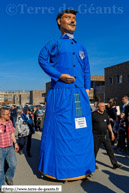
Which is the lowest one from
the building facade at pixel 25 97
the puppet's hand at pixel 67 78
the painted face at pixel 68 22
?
the puppet's hand at pixel 67 78

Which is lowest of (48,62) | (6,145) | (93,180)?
(93,180)

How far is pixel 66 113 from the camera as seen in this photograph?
13.2 feet

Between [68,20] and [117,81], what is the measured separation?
866 inches

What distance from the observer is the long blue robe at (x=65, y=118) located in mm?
3936

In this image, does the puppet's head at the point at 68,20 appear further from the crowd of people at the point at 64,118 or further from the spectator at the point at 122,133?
the spectator at the point at 122,133

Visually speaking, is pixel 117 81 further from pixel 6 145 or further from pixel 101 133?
pixel 6 145

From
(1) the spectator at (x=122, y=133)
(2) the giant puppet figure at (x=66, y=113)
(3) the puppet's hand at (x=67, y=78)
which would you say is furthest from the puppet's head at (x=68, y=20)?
(1) the spectator at (x=122, y=133)

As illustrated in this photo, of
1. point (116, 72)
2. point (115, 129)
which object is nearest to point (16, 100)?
point (116, 72)

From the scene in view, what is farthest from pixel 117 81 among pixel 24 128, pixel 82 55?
pixel 82 55

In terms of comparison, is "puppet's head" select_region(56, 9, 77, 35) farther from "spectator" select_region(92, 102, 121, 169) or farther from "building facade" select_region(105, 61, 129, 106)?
"building facade" select_region(105, 61, 129, 106)

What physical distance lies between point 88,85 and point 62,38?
1139 mm

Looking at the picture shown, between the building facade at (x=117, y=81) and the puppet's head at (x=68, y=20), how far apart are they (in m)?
19.9

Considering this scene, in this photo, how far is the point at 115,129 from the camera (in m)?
7.63

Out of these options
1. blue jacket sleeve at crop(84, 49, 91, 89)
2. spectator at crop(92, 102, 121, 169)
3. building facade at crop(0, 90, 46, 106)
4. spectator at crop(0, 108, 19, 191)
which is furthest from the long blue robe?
building facade at crop(0, 90, 46, 106)
